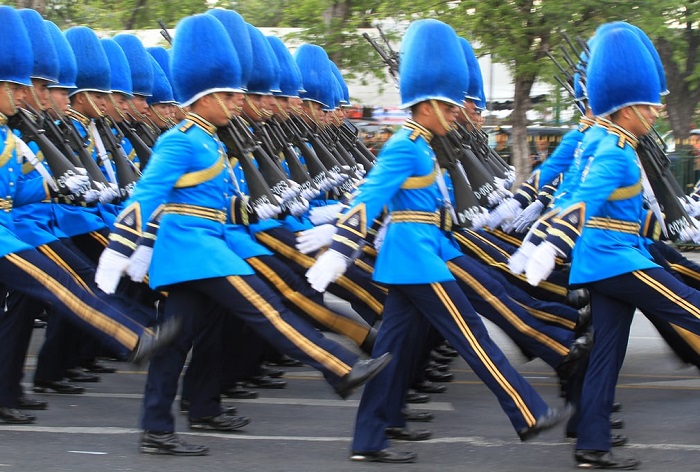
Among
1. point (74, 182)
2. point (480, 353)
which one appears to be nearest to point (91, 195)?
point (74, 182)

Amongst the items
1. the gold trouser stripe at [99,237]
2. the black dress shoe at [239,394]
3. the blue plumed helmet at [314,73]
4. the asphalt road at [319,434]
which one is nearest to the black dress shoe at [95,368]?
the asphalt road at [319,434]

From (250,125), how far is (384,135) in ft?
35.7

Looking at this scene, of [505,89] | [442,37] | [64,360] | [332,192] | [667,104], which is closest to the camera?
[442,37]

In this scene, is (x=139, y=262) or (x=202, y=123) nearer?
(x=139, y=262)

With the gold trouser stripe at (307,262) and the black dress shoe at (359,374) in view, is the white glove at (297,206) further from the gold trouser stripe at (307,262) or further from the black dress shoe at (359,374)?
the black dress shoe at (359,374)

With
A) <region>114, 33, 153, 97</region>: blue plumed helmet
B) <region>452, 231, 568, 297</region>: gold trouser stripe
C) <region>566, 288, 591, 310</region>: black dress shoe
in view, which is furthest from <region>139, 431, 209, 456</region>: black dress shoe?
<region>114, 33, 153, 97</region>: blue plumed helmet

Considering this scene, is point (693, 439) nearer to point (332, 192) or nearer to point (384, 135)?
point (332, 192)

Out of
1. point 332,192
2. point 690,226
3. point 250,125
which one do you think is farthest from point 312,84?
point 690,226

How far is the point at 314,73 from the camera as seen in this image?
10516mm

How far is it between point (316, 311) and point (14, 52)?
2.16 meters

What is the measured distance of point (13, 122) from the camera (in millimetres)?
7082

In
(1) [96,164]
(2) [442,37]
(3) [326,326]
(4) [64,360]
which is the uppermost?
(2) [442,37]

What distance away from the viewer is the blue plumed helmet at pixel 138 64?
9.94m

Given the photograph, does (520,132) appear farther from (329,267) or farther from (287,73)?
(329,267)
